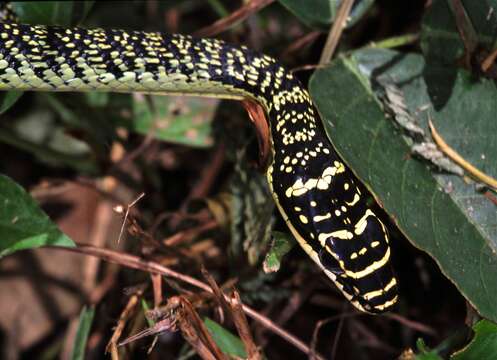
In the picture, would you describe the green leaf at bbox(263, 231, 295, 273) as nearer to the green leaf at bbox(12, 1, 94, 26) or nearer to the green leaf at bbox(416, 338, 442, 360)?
the green leaf at bbox(416, 338, 442, 360)

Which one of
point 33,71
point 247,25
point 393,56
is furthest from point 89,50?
point 393,56

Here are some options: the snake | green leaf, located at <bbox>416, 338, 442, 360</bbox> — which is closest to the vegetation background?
green leaf, located at <bbox>416, 338, 442, 360</bbox>

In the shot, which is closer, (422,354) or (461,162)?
(422,354)

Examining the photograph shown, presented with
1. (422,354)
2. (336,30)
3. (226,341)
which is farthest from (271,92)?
(422,354)

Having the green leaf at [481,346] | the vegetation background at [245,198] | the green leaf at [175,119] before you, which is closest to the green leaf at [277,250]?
the vegetation background at [245,198]

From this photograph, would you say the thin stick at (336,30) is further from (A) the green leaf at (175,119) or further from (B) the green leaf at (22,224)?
(B) the green leaf at (22,224)

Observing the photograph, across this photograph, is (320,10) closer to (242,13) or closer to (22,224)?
(242,13)
